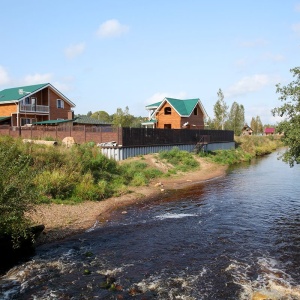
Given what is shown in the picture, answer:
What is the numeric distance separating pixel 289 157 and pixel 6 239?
12960 millimetres

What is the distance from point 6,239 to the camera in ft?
33.7

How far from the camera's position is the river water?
880cm

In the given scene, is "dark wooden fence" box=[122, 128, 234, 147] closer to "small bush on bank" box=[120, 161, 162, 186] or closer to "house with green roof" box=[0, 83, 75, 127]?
"small bush on bank" box=[120, 161, 162, 186]

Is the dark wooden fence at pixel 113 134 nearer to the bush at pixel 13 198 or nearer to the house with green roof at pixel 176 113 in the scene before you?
the house with green roof at pixel 176 113

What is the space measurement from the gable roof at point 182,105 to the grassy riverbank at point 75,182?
1886 centimetres

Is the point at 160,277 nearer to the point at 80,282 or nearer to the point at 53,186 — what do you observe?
the point at 80,282

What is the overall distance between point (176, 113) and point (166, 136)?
15.3 m

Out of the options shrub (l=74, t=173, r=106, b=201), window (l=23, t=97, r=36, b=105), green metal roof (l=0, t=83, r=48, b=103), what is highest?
green metal roof (l=0, t=83, r=48, b=103)


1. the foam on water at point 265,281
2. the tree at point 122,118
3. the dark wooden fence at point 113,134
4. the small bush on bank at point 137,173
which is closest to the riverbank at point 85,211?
the small bush on bank at point 137,173

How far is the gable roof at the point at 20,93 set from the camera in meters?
43.7

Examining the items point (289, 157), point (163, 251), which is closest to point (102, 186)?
point (163, 251)

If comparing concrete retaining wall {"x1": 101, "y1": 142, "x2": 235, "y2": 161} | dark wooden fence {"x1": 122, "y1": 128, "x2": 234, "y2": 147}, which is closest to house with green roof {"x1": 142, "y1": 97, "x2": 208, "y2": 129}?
dark wooden fence {"x1": 122, "y1": 128, "x2": 234, "y2": 147}

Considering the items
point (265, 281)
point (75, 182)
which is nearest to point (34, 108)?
point (75, 182)

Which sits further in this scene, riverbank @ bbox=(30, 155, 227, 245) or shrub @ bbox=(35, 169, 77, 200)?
shrub @ bbox=(35, 169, 77, 200)
